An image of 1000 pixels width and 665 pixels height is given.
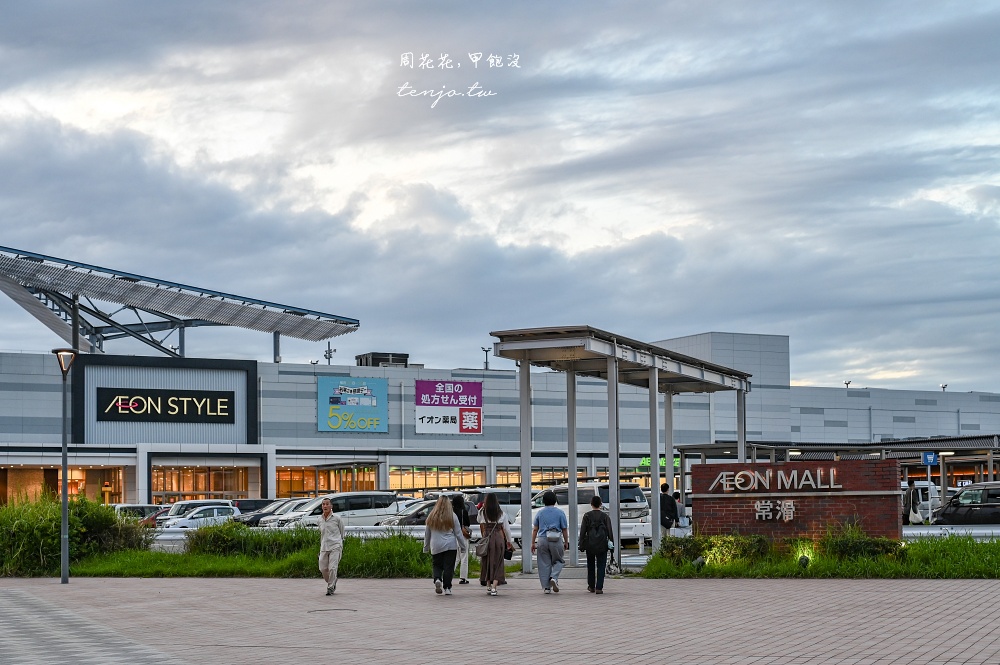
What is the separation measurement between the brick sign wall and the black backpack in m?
4.15

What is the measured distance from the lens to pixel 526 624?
1470cm

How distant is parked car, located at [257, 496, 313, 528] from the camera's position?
1374 inches

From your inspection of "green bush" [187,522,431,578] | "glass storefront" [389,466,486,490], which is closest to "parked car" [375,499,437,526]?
"green bush" [187,522,431,578]

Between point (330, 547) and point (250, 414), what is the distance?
5031cm

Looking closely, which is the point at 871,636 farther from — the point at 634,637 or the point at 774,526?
the point at 774,526

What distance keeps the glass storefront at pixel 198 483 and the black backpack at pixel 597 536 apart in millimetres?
51457

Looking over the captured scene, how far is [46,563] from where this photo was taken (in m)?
26.2

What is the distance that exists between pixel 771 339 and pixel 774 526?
68315mm

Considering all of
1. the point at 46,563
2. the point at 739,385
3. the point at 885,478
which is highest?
the point at 739,385

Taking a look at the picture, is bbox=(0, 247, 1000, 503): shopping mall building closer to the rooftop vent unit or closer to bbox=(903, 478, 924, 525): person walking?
the rooftop vent unit

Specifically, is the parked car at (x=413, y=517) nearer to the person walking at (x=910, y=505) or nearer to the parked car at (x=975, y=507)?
the parked car at (x=975, y=507)

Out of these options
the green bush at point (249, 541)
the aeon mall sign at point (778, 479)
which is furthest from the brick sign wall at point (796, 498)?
the green bush at point (249, 541)

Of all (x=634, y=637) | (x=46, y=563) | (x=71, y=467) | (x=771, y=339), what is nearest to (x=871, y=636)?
(x=634, y=637)

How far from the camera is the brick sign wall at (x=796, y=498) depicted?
69.9 feet
